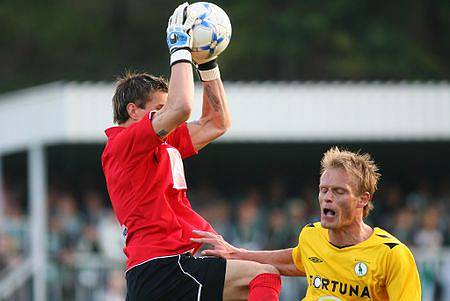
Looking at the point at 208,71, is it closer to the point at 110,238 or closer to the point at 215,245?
the point at 215,245

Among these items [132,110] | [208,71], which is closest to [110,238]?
[208,71]

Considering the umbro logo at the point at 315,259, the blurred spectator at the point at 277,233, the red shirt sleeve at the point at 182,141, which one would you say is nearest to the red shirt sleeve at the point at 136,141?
the red shirt sleeve at the point at 182,141

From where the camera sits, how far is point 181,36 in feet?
20.0

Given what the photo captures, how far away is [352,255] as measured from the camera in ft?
19.5

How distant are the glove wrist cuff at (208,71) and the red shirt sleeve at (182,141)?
310 mm

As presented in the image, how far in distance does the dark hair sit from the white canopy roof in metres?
9.72

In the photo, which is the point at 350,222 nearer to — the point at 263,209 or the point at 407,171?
the point at 263,209

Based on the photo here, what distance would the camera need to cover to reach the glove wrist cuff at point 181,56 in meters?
6.04

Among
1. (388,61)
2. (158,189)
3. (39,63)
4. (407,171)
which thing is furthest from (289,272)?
(39,63)

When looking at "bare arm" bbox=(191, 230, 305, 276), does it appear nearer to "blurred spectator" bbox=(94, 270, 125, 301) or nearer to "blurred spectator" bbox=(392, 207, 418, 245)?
"blurred spectator" bbox=(94, 270, 125, 301)

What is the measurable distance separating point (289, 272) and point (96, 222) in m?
9.29

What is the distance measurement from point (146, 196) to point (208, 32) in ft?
3.10

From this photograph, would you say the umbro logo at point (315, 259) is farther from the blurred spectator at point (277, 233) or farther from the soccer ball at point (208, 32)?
the blurred spectator at point (277, 233)

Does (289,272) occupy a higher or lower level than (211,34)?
lower
